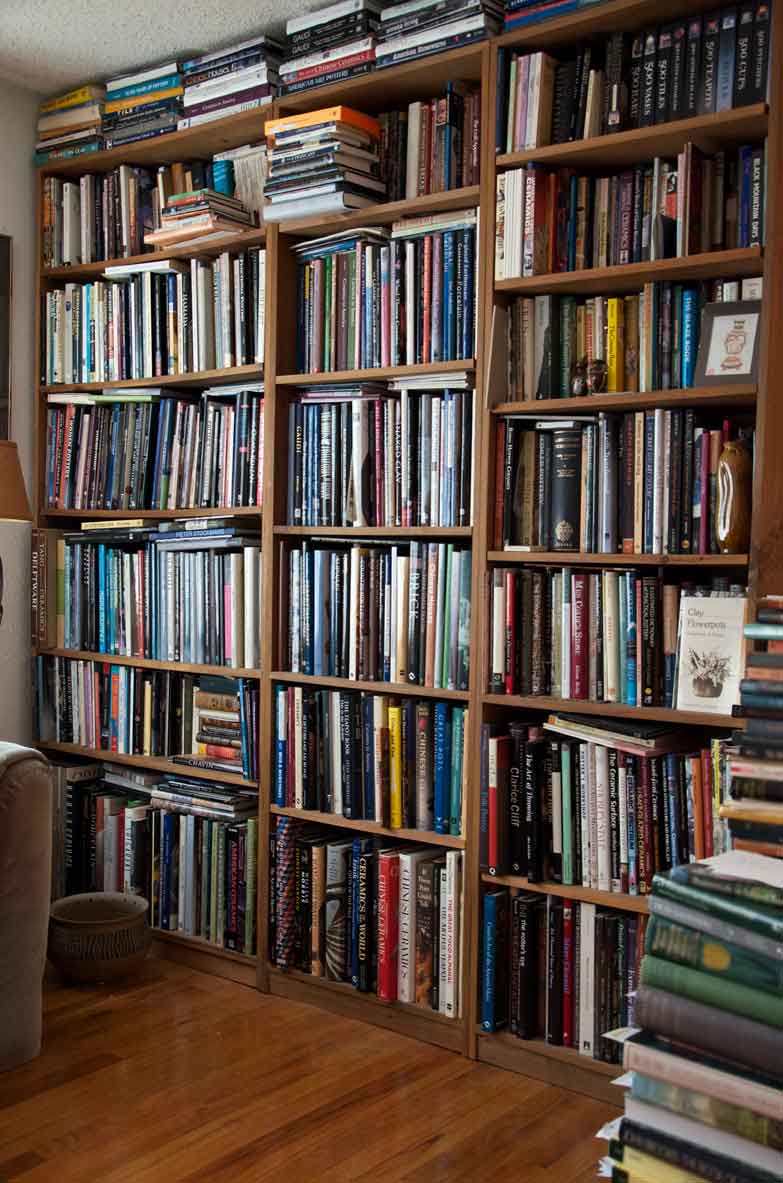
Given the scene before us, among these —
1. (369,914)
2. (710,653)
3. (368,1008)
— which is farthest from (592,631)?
(368,1008)

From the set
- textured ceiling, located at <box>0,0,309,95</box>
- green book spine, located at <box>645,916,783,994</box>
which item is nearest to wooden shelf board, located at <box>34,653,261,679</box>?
textured ceiling, located at <box>0,0,309,95</box>

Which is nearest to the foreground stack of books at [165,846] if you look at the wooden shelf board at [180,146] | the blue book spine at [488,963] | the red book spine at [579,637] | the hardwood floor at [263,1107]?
the hardwood floor at [263,1107]

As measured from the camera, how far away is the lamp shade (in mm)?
2979

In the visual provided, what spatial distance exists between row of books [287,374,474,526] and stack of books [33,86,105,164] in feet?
3.66

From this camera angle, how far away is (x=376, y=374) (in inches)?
118

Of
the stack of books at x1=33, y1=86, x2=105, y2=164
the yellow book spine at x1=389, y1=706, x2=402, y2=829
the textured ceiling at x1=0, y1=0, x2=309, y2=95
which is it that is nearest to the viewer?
the yellow book spine at x1=389, y1=706, x2=402, y2=829

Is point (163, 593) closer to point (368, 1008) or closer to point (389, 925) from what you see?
point (389, 925)

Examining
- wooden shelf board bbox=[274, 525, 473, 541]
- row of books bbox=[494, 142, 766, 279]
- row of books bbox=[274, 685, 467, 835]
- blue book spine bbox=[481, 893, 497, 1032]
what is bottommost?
blue book spine bbox=[481, 893, 497, 1032]

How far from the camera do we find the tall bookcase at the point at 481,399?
2.41 m

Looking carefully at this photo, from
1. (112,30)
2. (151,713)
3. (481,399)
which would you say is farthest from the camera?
(151,713)

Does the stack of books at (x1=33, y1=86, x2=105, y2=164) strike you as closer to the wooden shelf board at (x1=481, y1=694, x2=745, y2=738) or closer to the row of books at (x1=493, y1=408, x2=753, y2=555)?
the row of books at (x1=493, y1=408, x2=753, y2=555)

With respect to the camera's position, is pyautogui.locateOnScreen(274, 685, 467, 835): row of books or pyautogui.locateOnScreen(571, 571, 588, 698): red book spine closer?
pyautogui.locateOnScreen(571, 571, 588, 698): red book spine

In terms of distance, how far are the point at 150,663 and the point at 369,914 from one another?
3.19ft

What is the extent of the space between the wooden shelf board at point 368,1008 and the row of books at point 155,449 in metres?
1.25
